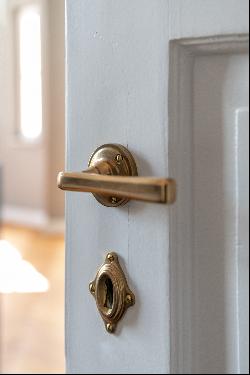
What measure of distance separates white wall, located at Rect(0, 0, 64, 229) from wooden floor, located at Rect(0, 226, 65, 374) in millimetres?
1414

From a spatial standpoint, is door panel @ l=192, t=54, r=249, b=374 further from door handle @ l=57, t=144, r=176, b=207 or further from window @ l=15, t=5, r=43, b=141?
window @ l=15, t=5, r=43, b=141

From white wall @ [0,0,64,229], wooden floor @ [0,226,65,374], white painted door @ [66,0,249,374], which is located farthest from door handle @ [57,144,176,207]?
white wall @ [0,0,64,229]

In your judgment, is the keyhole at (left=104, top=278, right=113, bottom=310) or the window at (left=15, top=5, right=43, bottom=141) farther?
the window at (left=15, top=5, right=43, bottom=141)

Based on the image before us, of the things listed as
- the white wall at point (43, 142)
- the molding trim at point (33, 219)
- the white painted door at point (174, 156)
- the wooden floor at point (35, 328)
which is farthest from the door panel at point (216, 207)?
Answer: the molding trim at point (33, 219)

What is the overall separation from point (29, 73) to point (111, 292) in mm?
5302

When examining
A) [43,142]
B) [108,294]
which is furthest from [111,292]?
[43,142]

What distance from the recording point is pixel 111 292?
437mm

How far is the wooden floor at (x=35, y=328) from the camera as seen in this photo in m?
2.21

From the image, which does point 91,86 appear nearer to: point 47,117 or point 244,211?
point 244,211

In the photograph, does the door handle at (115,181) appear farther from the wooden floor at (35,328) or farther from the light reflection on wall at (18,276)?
the light reflection on wall at (18,276)

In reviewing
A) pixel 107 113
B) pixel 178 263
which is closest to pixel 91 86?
pixel 107 113

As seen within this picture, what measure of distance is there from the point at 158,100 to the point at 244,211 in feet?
0.29

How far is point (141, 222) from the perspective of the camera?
41cm

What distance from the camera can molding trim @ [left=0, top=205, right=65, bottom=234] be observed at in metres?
5.23
